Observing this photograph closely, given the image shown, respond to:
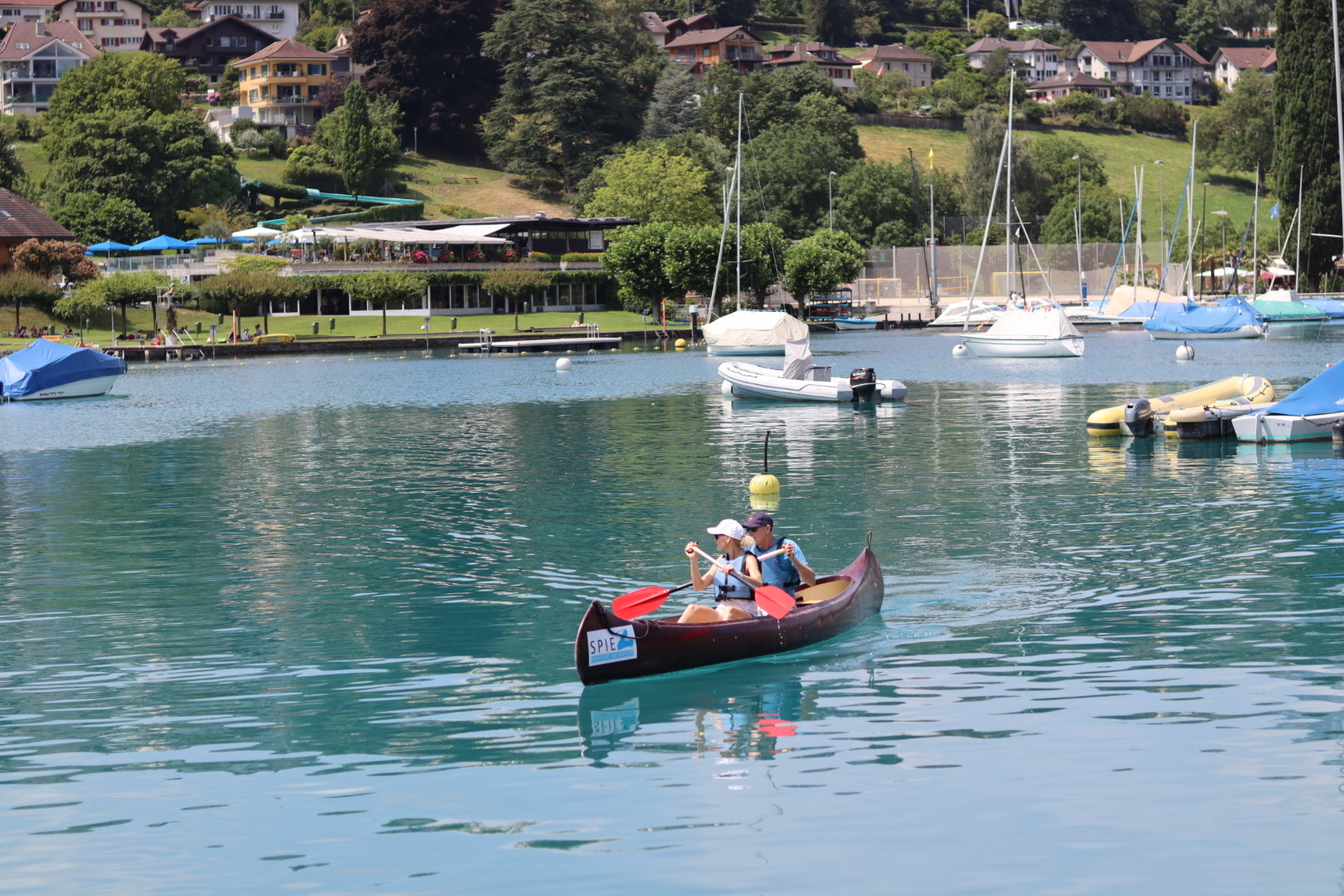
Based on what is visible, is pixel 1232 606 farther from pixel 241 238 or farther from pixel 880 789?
pixel 241 238

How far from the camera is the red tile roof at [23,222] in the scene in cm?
11438

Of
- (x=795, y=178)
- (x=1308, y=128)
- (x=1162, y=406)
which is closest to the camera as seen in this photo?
(x=1162, y=406)

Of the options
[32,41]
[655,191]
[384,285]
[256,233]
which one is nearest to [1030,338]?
[384,285]

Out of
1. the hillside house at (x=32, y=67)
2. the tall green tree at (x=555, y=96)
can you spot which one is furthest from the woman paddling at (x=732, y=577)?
the hillside house at (x=32, y=67)

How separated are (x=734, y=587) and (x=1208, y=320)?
84.4m

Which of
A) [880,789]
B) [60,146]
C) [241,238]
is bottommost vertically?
[880,789]

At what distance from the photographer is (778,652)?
20.2 metres

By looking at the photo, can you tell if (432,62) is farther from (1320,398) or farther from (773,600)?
(773,600)

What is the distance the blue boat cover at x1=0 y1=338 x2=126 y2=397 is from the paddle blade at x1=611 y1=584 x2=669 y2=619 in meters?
59.4

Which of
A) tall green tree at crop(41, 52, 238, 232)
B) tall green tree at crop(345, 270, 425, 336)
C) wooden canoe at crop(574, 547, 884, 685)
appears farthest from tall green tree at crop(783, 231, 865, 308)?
wooden canoe at crop(574, 547, 884, 685)

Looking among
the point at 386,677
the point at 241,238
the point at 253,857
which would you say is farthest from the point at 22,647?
the point at 241,238

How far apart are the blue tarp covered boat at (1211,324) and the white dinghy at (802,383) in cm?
4159

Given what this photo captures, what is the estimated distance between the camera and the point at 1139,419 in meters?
46.0

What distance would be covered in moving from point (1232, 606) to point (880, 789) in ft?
34.6
